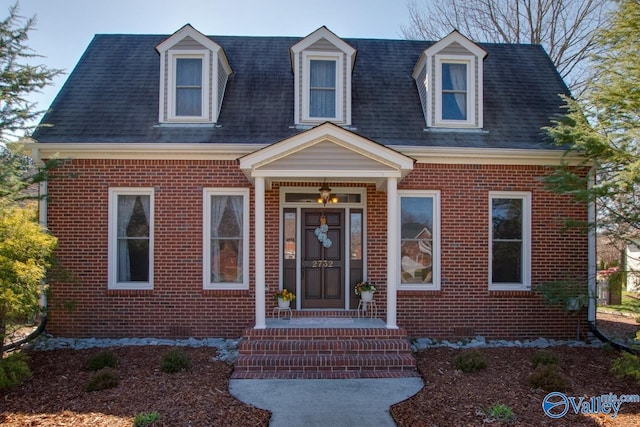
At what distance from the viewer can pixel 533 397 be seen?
19.1 ft

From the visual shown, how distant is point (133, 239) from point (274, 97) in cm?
431

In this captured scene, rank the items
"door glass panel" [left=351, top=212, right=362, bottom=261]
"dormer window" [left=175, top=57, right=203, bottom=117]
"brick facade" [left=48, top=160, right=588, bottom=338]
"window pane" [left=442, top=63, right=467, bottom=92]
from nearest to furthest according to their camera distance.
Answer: "brick facade" [left=48, top=160, right=588, bottom=338]
"door glass panel" [left=351, top=212, right=362, bottom=261]
"dormer window" [left=175, top=57, right=203, bottom=117]
"window pane" [left=442, top=63, right=467, bottom=92]

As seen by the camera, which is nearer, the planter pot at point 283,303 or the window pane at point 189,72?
the planter pot at point 283,303

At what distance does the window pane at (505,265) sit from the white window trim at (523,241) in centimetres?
10

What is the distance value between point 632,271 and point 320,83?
679 cm

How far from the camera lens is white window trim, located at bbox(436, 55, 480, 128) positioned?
945 cm

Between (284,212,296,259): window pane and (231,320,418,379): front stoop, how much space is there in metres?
1.95

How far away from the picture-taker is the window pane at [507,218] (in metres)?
9.13

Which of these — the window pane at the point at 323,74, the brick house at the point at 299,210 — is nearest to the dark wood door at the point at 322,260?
the brick house at the point at 299,210

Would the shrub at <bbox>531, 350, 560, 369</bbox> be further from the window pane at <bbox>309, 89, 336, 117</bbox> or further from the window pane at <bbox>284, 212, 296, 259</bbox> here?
the window pane at <bbox>309, 89, 336, 117</bbox>

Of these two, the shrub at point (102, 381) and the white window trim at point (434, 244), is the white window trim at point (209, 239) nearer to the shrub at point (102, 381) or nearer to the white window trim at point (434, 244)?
the shrub at point (102, 381)

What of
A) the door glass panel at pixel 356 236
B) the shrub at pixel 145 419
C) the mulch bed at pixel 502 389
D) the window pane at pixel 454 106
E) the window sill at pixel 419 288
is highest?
the window pane at pixel 454 106

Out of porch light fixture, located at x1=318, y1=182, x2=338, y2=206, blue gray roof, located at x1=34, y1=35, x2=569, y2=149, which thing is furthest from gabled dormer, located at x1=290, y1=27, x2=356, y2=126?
porch light fixture, located at x1=318, y1=182, x2=338, y2=206

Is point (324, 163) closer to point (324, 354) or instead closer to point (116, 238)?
point (324, 354)
